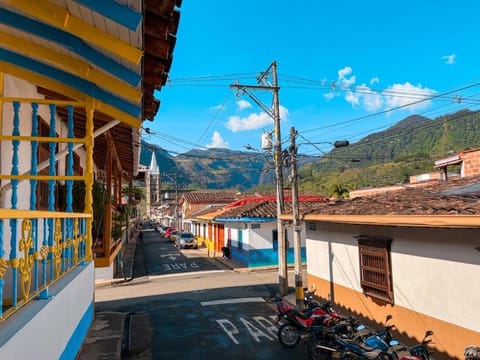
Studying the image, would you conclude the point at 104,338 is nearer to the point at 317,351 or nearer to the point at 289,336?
the point at 289,336

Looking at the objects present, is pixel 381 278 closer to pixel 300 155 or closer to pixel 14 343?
pixel 300 155

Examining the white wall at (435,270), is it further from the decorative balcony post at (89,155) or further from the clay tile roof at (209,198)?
the clay tile roof at (209,198)

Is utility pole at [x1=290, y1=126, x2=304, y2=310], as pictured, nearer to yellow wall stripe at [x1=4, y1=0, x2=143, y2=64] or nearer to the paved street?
the paved street

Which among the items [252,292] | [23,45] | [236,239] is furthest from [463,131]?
[23,45]

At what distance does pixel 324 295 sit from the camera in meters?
12.0

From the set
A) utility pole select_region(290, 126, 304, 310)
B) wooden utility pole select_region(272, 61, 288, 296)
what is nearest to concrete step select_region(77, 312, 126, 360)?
utility pole select_region(290, 126, 304, 310)

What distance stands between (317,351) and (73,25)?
6.98 meters

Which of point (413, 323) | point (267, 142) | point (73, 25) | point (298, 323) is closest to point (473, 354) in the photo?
point (413, 323)

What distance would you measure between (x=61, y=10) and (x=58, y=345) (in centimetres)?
336

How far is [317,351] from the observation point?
7.30 meters

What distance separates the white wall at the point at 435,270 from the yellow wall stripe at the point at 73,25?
19.9 ft

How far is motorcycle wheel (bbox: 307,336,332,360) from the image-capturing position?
718 centimetres

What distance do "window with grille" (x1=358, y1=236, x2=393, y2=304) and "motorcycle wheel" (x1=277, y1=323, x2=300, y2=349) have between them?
7.43 feet

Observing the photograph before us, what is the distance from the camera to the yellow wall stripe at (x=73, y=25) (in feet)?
12.6
